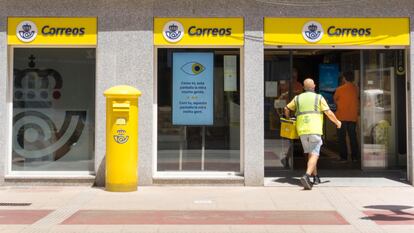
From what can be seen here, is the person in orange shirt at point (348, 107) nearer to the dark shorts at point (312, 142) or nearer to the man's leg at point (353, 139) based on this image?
the man's leg at point (353, 139)

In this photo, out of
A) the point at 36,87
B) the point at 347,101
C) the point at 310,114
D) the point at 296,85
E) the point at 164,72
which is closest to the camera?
the point at 310,114

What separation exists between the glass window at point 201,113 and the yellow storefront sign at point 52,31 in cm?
139

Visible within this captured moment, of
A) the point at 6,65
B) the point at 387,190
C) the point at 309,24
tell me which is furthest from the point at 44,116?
the point at 387,190

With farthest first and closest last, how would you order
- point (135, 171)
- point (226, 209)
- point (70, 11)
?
point (70, 11) → point (135, 171) → point (226, 209)

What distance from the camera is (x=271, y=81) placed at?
463 inches

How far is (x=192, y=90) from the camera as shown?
10727 mm

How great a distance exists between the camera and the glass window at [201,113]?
35.0ft

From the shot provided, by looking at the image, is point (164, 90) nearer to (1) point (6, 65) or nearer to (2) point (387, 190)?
(1) point (6, 65)

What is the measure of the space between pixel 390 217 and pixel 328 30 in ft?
12.9

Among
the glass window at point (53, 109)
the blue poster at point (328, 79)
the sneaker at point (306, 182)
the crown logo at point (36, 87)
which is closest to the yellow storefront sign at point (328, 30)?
the sneaker at point (306, 182)

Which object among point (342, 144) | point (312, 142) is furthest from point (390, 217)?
point (342, 144)

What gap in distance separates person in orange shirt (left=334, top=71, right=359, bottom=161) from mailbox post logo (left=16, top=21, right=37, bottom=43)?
20.9 feet

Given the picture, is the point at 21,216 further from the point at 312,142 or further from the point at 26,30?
the point at 312,142

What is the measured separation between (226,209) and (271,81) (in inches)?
163
